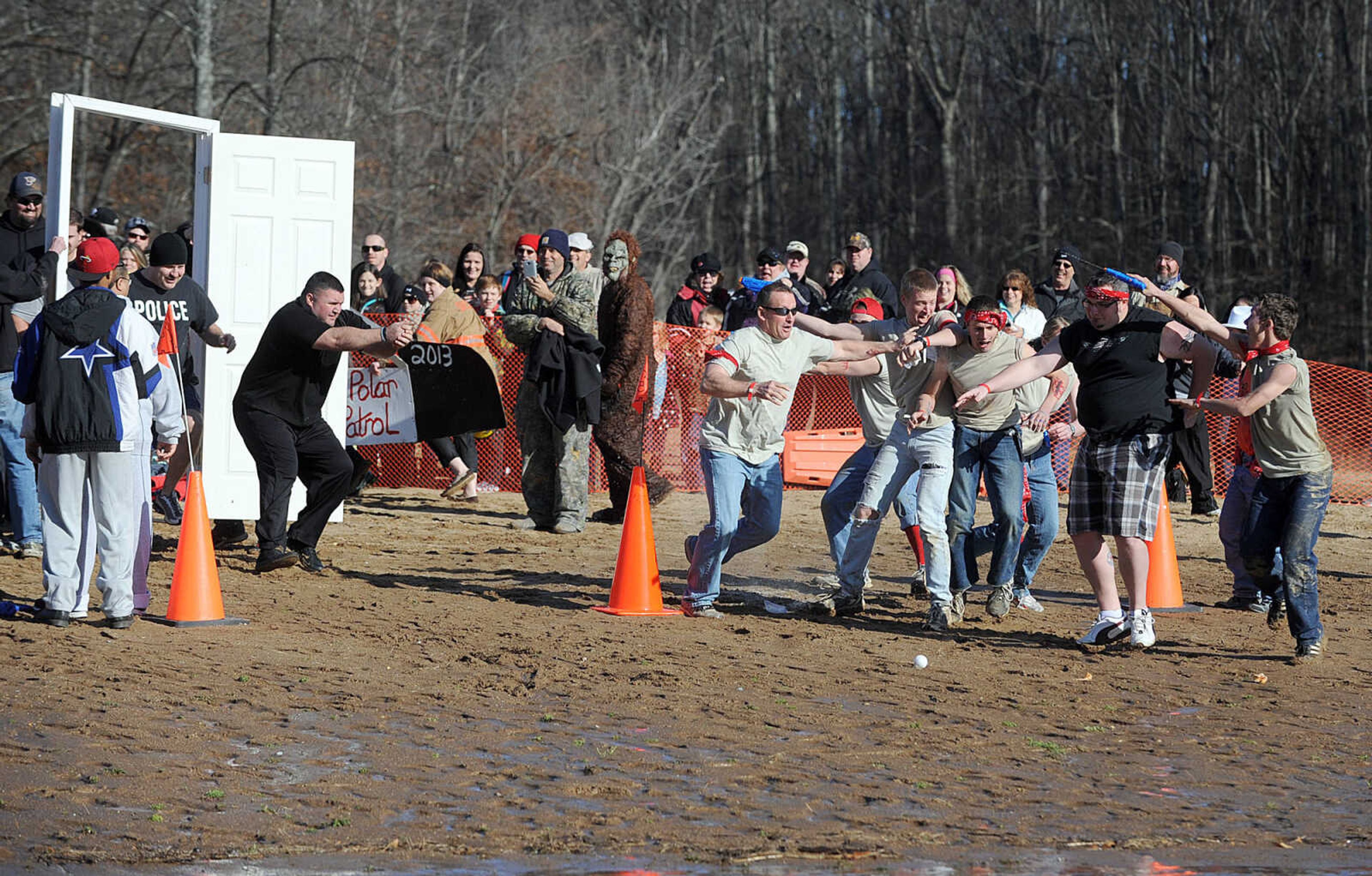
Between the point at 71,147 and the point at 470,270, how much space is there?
607 cm

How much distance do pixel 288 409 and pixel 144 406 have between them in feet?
5.01

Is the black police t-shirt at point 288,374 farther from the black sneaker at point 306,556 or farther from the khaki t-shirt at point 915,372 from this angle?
the khaki t-shirt at point 915,372

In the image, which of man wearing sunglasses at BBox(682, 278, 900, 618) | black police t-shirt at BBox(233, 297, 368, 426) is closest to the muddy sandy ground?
man wearing sunglasses at BBox(682, 278, 900, 618)

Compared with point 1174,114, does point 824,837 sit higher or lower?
lower

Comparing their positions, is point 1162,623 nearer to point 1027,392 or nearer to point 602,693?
point 1027,392

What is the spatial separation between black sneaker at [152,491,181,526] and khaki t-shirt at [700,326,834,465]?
495 cm

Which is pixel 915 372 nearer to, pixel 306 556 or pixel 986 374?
pixel 986 374

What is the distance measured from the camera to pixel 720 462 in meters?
9.11

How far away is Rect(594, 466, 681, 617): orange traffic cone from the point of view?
957 cm

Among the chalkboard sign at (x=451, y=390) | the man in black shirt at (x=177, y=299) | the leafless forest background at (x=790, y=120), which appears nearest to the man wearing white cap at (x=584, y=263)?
the chalkboard sign at (x=451, y=390)

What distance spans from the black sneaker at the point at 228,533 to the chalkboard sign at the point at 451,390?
2052mm

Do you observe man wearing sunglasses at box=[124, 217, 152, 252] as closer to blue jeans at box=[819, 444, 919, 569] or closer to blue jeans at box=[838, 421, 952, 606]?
blue jeans at box=[819, 444, 919, 569]

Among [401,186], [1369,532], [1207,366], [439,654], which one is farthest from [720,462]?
[401,186]

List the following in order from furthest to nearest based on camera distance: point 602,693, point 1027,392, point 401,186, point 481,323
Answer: point 401,186, point 481,323, point 1027,392, point 602,693
